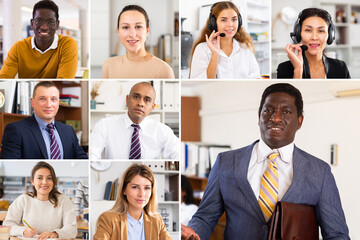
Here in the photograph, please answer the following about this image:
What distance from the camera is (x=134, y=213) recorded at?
1.87 m

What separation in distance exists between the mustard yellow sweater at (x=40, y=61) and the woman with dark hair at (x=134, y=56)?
0.16 metres

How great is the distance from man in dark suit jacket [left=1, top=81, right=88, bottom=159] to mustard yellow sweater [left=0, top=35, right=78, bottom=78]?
67 mm

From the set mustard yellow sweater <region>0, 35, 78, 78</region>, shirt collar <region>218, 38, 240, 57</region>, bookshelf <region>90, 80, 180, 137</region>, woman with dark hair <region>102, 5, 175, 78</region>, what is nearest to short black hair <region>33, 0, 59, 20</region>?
mustard yellow sweater <region>0, 35, 78, 78</region>

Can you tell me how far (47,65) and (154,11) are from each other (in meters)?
0.55

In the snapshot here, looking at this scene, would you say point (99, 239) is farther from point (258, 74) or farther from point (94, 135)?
point (258, 74)

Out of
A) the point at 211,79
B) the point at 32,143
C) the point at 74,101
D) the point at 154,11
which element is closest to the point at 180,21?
the point at 154,11

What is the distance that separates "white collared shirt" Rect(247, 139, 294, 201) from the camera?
1.77 m

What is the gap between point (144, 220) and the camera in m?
1.88

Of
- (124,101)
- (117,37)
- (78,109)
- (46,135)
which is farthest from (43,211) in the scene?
(117,37)

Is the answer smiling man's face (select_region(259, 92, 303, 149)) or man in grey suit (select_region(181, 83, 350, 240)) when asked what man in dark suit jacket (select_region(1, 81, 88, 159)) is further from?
smiling man's face (select_region(259, 92, 303, 149))

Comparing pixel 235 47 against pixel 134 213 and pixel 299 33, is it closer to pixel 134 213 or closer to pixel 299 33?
pixel 299 33

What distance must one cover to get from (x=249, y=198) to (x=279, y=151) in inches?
9.7

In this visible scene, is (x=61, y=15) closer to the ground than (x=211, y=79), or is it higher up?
higher up

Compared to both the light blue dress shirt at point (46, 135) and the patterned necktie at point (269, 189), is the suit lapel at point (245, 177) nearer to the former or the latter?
the patterned necktie at point (269, 189)
